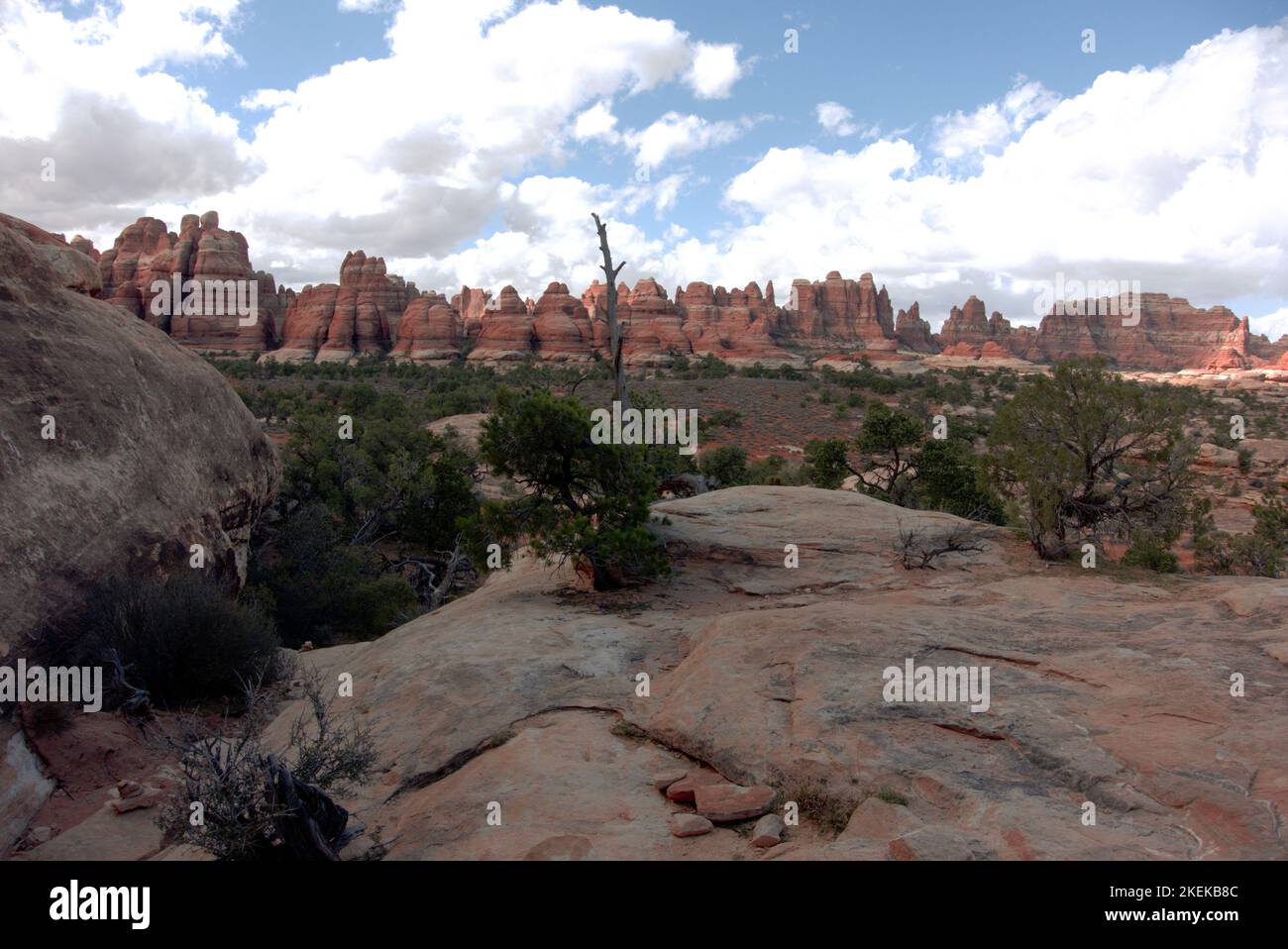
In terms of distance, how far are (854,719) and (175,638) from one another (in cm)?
615

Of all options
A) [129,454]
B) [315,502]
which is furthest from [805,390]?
[129,454]

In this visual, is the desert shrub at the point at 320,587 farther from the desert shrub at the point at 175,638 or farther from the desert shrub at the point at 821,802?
the desert shrub at the point at 821,802

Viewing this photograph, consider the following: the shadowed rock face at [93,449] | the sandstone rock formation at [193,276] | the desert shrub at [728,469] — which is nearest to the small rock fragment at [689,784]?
the shadowed rock face at [93,449]

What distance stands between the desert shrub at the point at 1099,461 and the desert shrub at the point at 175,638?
942cm

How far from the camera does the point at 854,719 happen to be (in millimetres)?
4949

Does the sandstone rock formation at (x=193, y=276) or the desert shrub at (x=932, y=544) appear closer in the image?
the desert shrub at (x=932, y=544)

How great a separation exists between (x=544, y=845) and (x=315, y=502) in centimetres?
1208

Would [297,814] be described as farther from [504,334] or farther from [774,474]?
[504,334]

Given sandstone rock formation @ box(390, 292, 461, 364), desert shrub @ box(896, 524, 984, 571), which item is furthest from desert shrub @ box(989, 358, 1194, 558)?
sandstone rock formation @ box(390, 292, 461, 364)

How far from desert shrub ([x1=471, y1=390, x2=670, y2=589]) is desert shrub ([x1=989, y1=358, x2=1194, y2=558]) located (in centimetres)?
511

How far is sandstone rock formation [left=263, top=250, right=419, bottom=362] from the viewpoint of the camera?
83000mm

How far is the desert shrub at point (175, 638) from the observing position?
6754 millimetres

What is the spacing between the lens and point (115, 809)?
212 inches

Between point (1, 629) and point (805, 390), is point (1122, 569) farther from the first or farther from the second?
point (805, 390)
